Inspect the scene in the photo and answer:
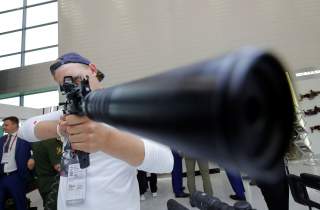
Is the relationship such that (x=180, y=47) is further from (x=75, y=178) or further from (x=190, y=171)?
(x=75, y=178)

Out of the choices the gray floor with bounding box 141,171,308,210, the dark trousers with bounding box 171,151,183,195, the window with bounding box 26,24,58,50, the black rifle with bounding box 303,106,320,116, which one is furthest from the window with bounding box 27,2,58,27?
the black rifle with bounding box 303,106,320,116

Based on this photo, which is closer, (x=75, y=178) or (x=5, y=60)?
(x=75, y=178)

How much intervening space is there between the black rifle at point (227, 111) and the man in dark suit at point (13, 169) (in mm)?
4251

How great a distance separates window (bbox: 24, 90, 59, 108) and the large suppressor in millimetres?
7445

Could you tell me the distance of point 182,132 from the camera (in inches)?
9.1

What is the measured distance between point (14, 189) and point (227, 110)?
440cm

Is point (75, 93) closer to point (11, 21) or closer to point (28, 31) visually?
point (28, 31)

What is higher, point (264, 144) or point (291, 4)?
point (291, 4)

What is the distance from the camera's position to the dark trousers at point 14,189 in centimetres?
402

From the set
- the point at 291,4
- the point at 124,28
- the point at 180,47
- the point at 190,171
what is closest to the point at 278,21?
the point at 291,4

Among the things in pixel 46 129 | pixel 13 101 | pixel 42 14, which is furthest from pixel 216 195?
pixel 42 14

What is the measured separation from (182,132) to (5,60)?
9.13 m

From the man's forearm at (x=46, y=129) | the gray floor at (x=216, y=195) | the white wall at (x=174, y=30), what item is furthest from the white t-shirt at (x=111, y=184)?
the white wall at (x=174, y=30)

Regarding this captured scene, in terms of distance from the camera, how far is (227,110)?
0.20 m
